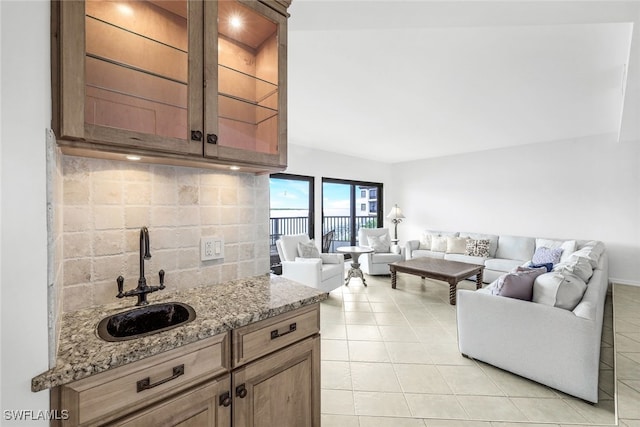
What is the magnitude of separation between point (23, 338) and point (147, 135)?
676 mm

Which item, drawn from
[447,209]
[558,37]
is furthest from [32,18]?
[447,209]

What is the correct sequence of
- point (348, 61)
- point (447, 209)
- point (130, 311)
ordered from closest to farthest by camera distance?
1. point (130, 311)
2. point (348, 61)
3. point (447, 209)

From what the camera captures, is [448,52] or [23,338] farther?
[448,52]

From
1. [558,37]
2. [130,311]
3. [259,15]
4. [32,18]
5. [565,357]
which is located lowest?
[565,357]

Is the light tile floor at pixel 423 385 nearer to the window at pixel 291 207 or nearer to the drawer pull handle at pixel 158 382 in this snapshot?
the drawer pull handle at pixel 158 382

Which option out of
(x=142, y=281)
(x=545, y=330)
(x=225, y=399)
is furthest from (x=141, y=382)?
(x=545, y=330)

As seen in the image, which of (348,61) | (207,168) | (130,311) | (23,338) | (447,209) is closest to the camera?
(23,338)

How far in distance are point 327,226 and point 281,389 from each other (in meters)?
4.90

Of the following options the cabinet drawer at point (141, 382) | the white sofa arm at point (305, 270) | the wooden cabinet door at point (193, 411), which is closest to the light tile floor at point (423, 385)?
the white sofa arm at point (305, 270)

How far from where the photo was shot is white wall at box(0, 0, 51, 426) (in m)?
0.64

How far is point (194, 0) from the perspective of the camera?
1068 millimetres

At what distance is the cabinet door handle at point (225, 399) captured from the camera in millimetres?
967

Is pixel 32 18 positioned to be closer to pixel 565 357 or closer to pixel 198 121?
pixel 198 121

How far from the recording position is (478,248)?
491 cm
